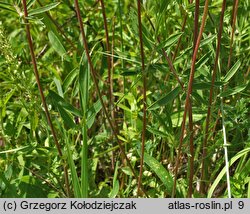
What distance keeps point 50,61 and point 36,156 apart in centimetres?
41

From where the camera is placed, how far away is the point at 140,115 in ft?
5.10

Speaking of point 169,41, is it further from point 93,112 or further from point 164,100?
point 93,112

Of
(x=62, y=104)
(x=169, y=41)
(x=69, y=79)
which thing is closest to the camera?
(x=169, y=41)

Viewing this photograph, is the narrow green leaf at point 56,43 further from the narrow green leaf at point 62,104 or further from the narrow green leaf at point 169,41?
the narrow green leaf at point 169,41

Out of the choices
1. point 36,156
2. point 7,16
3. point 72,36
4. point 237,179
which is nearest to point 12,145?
point 36,156

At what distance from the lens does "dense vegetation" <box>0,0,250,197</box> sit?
1272mm

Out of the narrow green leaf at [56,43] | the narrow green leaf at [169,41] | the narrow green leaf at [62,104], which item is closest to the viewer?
the narrow green leaf at [169,41]

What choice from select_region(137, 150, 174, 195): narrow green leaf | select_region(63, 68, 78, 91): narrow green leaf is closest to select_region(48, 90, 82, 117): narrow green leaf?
select_region(63, 68, 78, 91): narrow green leaf

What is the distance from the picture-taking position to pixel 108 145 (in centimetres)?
175

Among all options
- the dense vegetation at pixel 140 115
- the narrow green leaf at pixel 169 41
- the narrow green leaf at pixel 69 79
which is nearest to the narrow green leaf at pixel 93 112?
the dense vegetation at pixel 140 115

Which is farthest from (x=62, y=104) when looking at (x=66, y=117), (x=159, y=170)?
(x=159, y=170)

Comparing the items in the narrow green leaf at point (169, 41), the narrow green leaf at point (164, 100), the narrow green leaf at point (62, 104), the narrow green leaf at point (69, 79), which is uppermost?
the narrow green leaf at point (69, 79)

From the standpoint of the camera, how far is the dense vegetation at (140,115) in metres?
1.27

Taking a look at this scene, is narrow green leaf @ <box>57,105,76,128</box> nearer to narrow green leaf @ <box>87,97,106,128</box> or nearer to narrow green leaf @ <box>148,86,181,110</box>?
narrow green leaf @ <box>87,97,106,128</box>
